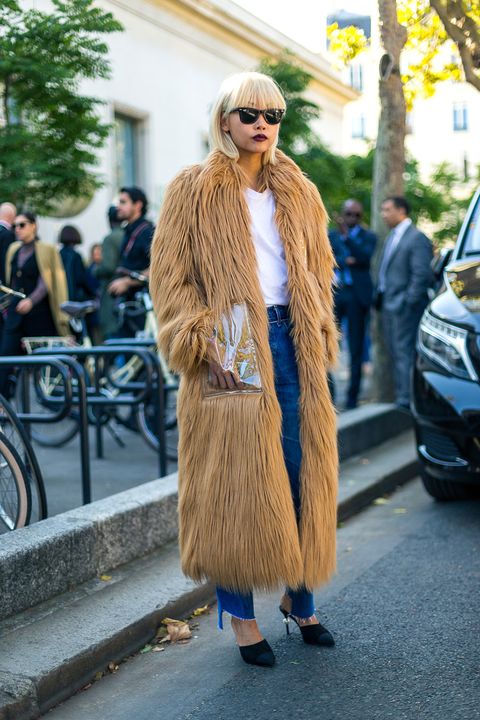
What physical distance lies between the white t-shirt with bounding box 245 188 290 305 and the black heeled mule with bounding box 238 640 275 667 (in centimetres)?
121

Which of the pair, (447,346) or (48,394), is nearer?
(447,346)

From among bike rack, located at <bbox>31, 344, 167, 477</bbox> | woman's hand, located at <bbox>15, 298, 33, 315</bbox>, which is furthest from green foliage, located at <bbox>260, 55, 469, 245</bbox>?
bike rack, located at <bbox>31, 344, 167, 477</bbox>

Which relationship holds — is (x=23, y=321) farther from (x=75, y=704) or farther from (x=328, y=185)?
(x=328, y=185)

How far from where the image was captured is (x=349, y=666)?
3734 mm

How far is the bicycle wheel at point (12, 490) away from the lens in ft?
14.7

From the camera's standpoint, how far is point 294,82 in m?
14.0

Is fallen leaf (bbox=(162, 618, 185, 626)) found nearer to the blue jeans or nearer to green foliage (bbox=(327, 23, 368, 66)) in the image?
the blue jeans

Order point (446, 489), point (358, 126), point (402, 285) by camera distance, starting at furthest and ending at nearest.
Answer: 1. point (358, 126)
2. point (402, 285)
3. point (446, 489)

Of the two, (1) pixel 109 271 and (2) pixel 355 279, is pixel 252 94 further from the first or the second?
(2) pixel 355 279

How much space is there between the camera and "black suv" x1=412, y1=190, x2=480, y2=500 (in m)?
5.61

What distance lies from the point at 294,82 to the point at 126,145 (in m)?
6.24

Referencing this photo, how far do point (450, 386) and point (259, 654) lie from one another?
2371 mm

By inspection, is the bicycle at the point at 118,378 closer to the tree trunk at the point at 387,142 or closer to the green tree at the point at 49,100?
the green tree at the point at 49,100

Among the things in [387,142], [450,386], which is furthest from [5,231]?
[387,142]
